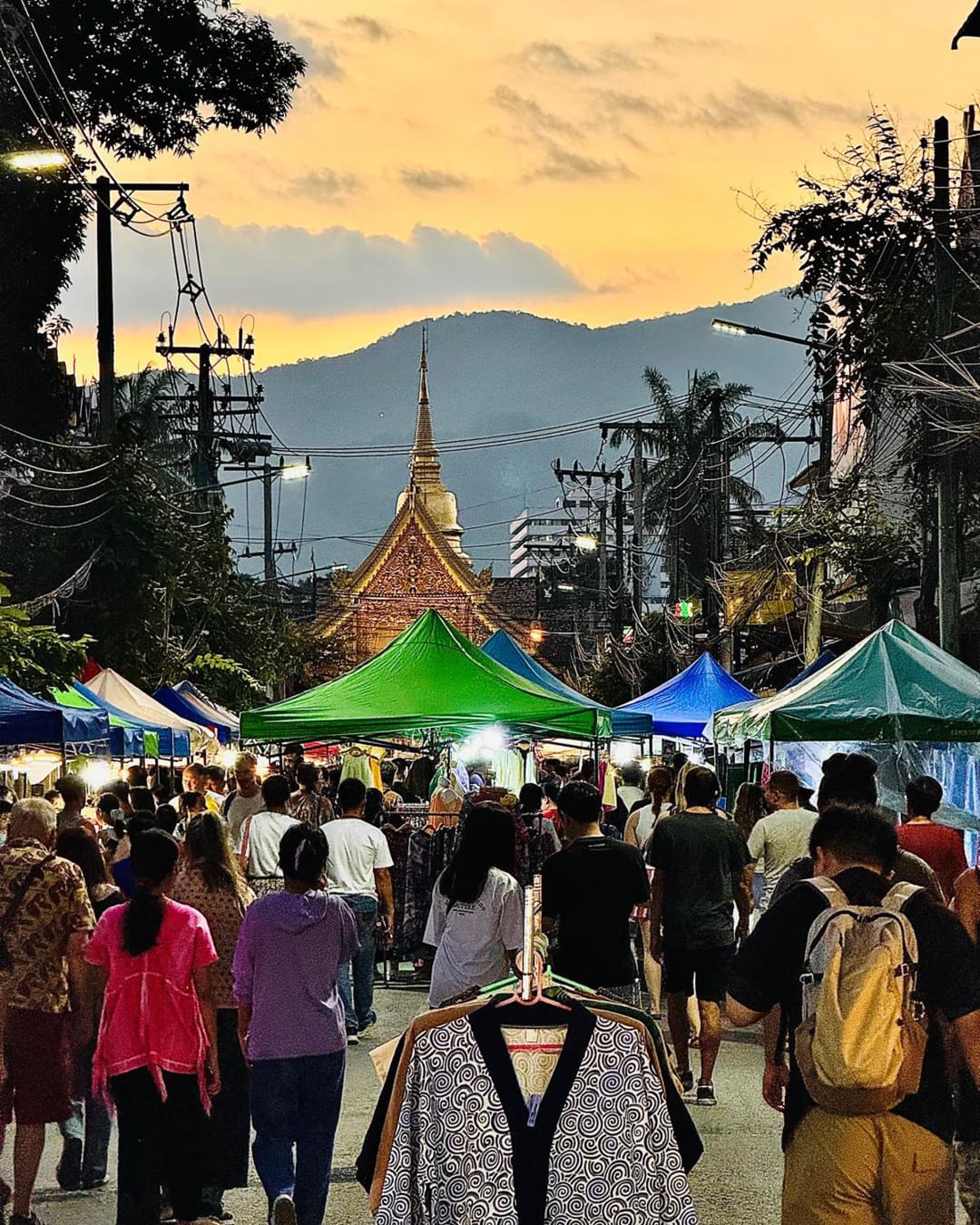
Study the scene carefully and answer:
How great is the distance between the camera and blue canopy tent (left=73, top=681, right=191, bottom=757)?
20.5 metres

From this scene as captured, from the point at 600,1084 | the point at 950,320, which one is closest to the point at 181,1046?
the point at 600,1084

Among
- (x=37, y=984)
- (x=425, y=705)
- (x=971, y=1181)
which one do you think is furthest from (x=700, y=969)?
(x=425, y=705)

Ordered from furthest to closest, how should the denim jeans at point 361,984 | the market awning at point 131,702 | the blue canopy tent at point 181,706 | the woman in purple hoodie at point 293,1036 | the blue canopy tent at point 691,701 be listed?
the blue canopy tent at point 181,706, the blue canopy tent at point 691,701, the market awning at point 131,702, the denim jeans at point 361,984, the woman in purple hoodie at point 293,1036

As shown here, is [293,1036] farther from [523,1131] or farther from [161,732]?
[161,732]

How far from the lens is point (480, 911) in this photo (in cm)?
827

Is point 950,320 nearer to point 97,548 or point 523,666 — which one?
point 523,666

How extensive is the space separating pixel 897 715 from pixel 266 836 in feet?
15.0

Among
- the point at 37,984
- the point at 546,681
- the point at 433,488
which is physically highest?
the point at 433,488

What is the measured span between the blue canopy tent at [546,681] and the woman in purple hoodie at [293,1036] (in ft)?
41.5

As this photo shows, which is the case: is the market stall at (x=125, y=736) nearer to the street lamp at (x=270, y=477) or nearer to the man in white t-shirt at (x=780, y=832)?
the man in white t-shirt at (x=780, y=832)

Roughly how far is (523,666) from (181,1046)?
1892 centimetres

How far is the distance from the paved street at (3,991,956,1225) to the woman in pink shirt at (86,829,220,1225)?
0.95 m

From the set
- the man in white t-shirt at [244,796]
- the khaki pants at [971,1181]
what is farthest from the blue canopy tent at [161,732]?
the khaki pants at [971,1181]

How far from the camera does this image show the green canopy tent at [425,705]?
16.2m
